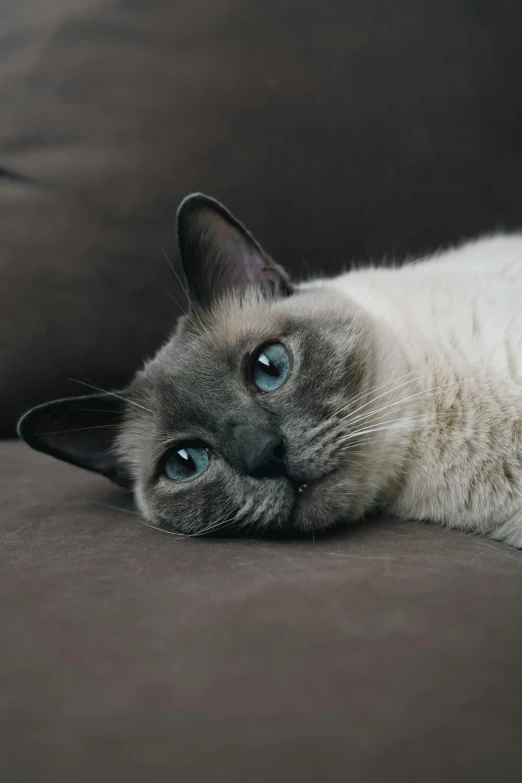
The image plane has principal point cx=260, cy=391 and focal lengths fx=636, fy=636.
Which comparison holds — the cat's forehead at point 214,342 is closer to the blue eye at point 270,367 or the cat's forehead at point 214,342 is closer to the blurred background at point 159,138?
the blue eye at point 270,367

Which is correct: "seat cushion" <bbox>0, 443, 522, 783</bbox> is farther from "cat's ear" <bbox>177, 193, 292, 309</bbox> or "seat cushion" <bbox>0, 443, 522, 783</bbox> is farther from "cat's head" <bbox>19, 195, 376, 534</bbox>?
"cat's ear" <bbox>177, 193, 292, 309</bbox>

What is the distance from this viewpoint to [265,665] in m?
0.75

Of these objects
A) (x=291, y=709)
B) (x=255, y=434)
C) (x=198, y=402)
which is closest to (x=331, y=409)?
(x=255, y=434)

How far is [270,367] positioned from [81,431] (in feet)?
1.89

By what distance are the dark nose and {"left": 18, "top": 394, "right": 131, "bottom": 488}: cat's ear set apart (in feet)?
1.58

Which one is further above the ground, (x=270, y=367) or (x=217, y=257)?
(x=217, y=257)

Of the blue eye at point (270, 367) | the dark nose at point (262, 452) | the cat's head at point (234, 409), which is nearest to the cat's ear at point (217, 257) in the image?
the cat's head at point (234, 409)

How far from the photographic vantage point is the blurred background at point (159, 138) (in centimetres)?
215

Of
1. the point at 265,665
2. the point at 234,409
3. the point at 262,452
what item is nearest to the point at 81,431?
the point at 234,409

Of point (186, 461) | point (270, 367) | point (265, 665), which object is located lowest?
point (265, 665)

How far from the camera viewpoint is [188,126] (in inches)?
85.5

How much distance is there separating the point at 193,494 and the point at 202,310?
1.65ft

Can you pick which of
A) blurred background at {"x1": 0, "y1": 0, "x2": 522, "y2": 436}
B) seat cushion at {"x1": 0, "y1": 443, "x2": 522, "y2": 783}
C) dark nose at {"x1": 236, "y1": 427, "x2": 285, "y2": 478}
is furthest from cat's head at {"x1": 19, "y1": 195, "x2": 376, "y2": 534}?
blurred background at {"x1": 0, "y1": 0, "x2": 522, "y2": 436}

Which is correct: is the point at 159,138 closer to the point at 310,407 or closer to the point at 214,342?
the point at 214,342
